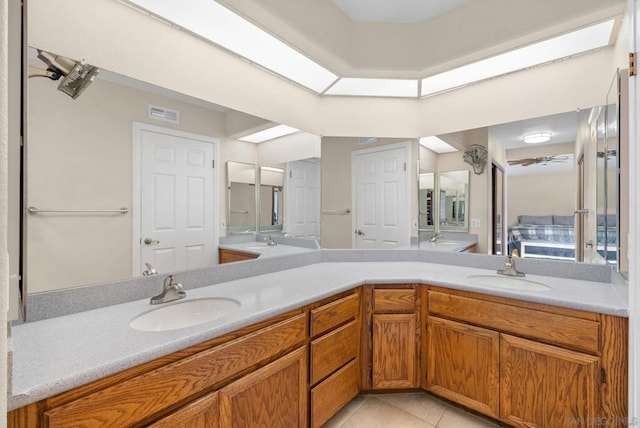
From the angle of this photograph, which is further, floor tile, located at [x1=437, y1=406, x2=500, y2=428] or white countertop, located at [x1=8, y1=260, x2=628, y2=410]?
floor tile, located at [x1=437, y1=406, x2=500, y2=428]

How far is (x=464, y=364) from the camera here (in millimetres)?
1743

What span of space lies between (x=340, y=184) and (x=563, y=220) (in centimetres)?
156

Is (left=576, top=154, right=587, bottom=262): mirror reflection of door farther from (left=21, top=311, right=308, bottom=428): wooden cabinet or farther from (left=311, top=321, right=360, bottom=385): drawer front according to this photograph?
(left=21, top=311, right=308, bottom=428): wooden cabinet

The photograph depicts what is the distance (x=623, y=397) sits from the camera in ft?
4.26

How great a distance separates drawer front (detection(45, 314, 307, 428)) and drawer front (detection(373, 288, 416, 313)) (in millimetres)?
761

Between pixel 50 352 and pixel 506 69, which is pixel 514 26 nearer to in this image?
pixel 506 69

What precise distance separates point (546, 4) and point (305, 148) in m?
1.73

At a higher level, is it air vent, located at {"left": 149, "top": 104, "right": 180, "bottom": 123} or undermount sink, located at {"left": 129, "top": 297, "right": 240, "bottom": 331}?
air vent, located at {"left": 149, "top": 104, "right": 180, "bottom": 123}

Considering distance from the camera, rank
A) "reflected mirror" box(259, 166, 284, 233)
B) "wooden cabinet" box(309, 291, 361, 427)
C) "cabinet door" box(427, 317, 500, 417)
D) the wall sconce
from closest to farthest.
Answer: "wooden cabinet" box(309, 291, 361, 427), "cabinet door" box(427, 317, 500, 417), "reflected mirror" box(259, 166, 284, 233), the wall sconce

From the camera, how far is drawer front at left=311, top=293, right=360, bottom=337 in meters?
1.53

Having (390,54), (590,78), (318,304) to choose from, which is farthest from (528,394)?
(390,54)

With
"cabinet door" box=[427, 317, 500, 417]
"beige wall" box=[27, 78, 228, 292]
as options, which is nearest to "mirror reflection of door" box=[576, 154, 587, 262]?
"cabinet door" box=[427, 317, 500, 417]

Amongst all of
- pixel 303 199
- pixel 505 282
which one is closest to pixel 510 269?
pixel 505 282

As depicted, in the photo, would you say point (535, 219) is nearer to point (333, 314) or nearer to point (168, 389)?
point (333, 314)
